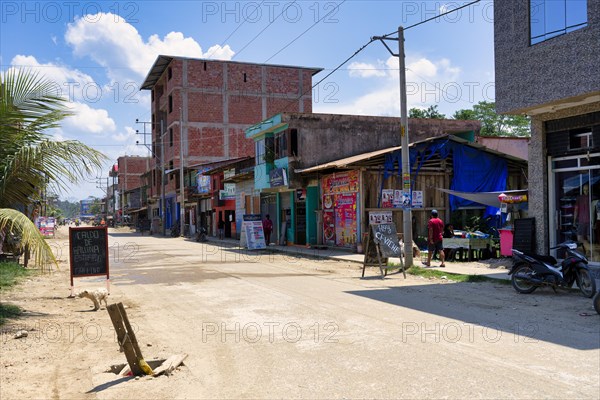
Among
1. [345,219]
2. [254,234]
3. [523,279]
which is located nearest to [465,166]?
[345,219]

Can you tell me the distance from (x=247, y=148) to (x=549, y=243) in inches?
1871

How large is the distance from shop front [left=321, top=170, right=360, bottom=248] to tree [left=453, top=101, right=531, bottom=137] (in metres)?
32.8

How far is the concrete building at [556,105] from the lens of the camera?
493 inches

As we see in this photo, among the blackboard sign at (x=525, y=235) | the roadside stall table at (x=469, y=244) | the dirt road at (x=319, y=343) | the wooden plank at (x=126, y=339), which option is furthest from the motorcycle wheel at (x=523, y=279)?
the wooden plank at (x=126, y=339)

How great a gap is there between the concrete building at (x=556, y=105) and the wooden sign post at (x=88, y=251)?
35.3ft

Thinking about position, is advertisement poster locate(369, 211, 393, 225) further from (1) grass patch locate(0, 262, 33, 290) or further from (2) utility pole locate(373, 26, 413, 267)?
(1) grass patch locate(0, 262, 33, 290)

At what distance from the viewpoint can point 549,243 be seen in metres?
15.0

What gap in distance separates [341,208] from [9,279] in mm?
14657

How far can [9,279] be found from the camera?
47.1 feet

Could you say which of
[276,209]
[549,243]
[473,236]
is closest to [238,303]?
[549,243]

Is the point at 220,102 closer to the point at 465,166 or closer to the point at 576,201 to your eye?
the point at 465,166

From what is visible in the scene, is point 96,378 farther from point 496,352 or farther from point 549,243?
point 549,243

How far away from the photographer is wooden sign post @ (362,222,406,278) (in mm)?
15516

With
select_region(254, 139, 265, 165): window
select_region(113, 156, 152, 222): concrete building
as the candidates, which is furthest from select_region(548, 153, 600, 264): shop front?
select_region(113, 156, 152, 222): concrete building
